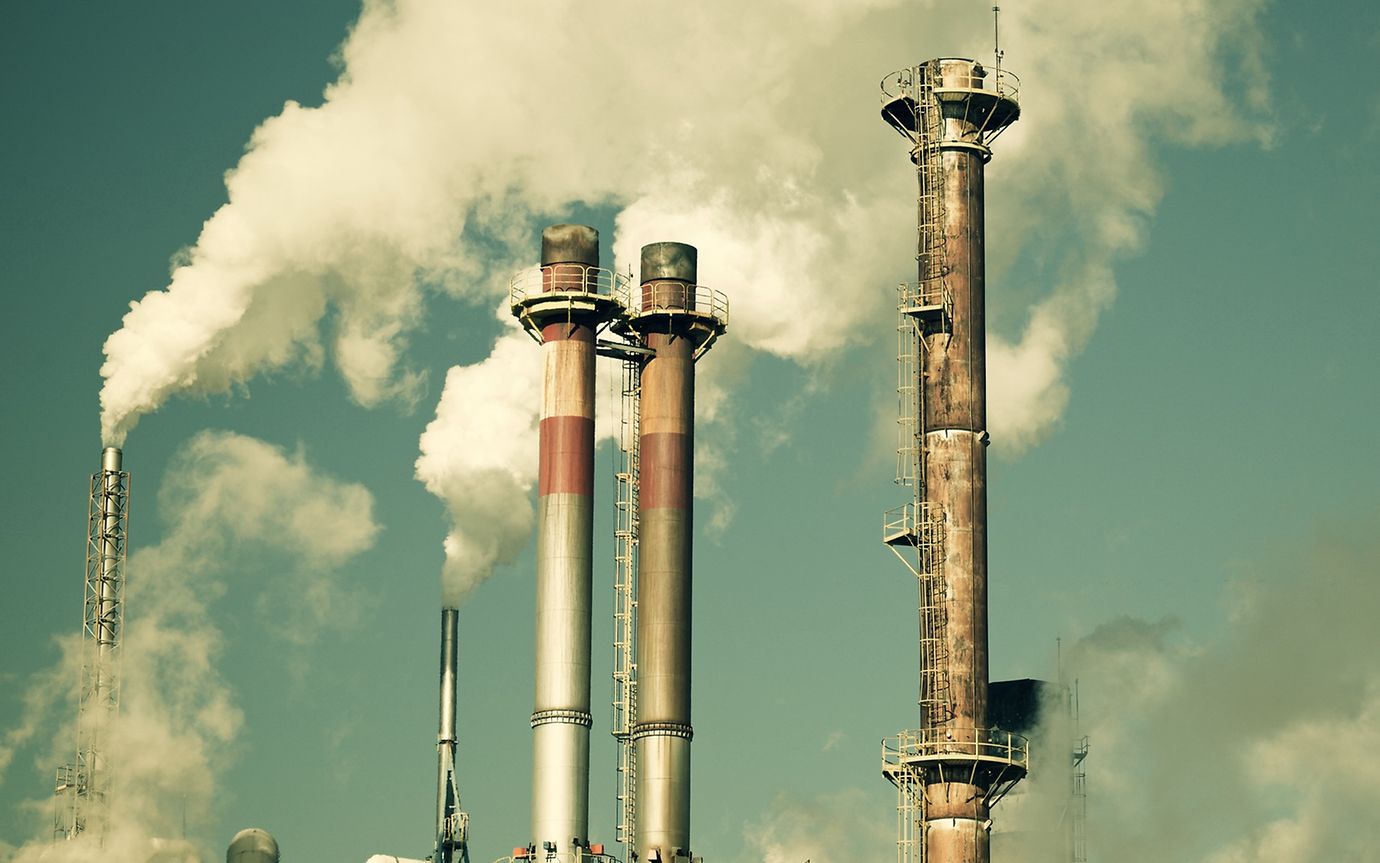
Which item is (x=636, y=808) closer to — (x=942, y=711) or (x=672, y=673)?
(x=672, y=673)

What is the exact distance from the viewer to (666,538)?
278ft

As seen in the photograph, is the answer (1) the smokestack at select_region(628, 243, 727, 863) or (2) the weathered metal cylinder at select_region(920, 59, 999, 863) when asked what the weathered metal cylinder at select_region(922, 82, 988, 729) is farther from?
(1) the smokestack at select_region(628, 243, 727, 863)

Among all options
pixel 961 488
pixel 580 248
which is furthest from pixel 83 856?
pixel 961 488

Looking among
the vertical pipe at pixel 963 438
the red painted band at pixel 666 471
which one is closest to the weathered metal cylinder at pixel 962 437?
the vertical pipe at pixel 963 438

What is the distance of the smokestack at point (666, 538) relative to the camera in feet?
270

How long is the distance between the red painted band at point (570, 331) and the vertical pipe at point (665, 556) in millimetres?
2295

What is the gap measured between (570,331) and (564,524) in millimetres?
6706

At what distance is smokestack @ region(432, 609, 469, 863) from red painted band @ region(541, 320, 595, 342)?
1618 cm

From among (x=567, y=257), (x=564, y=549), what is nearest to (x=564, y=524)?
(x=564, y=549)

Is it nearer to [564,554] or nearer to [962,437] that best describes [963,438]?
[962,437]

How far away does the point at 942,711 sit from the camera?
74812 millimetres

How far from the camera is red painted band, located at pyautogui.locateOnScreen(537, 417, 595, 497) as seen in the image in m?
84.1

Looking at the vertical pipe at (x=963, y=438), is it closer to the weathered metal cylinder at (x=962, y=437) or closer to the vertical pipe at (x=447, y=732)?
the weathered metal cylinder at (x=962, y=437)

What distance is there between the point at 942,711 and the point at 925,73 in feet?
66.2
